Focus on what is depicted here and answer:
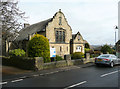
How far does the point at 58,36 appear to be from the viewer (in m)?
30.2

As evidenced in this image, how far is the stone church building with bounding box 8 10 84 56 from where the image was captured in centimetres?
2843

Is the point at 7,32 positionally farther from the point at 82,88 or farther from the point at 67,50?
the point at 67,50

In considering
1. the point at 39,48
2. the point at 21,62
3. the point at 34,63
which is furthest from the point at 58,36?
the point at 34,63

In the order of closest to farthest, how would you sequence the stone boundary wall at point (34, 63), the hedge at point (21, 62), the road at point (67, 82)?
the road at point (67, 82), the stone boundary wall at point (34, 63), the hedge at point (21, 62)

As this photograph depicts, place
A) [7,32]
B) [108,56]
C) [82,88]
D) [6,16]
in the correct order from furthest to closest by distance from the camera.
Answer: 1. [108,56]
2. [7,32]
3. [6,16]
4. [82,88]

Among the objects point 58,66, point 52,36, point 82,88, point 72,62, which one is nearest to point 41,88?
point 82,88

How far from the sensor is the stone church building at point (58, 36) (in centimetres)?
2843

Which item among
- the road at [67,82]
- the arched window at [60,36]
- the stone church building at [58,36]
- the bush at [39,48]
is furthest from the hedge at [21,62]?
the arched window at [60,36]

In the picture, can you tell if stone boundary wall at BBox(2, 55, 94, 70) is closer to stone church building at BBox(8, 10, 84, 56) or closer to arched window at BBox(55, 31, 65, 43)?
stone church building at BBox(8, 10, 84, 56)

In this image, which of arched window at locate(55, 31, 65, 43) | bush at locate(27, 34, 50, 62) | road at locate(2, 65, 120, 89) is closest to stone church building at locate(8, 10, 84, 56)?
arched window at locate(55, 31, 65, 43)

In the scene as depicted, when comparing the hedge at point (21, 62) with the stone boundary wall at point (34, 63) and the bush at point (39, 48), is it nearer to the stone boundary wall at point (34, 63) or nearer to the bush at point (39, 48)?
the stone boundary wall at point (34, 63)

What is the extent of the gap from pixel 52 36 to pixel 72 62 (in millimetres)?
13803

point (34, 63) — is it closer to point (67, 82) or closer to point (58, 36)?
point (67, 82)

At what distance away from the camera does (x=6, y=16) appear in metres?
13.6
